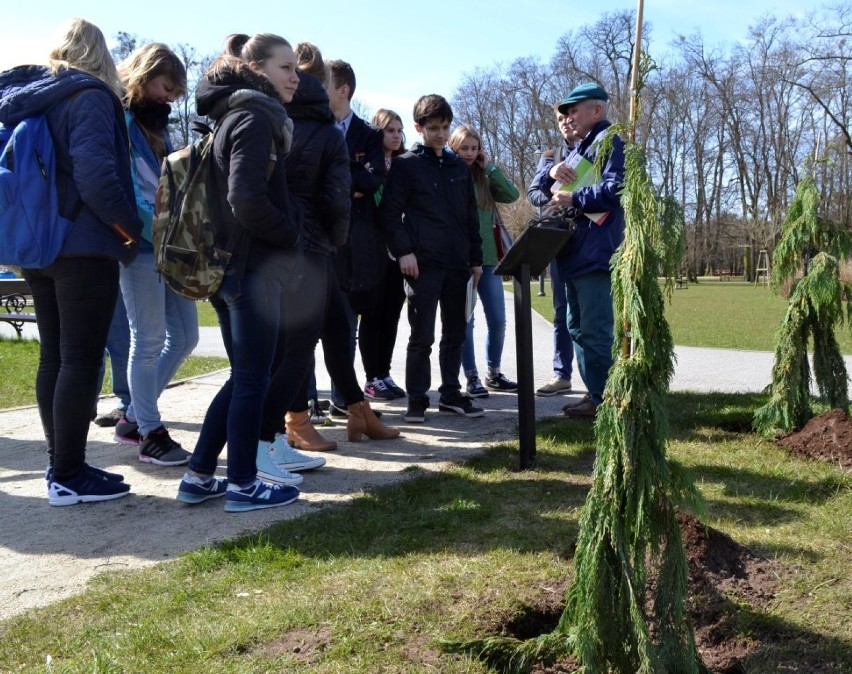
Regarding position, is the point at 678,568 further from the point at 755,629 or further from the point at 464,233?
the point at 464,233

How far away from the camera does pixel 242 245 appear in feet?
13.0

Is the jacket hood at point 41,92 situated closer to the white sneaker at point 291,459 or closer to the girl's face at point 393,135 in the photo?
the white sneaker at point 291,459

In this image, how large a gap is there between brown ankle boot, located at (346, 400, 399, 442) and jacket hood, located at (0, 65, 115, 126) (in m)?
2.41

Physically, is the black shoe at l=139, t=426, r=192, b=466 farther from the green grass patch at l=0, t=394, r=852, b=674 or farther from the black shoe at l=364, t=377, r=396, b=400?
the black shoe at l=364, t=377, r=396, b=400

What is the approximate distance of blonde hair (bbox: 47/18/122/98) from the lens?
416 centimetres

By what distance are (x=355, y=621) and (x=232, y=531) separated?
3.98 feet

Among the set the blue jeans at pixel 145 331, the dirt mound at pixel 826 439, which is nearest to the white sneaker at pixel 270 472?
the blue jeans at pixel 145 331

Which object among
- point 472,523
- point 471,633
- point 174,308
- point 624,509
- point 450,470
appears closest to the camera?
point 624,509

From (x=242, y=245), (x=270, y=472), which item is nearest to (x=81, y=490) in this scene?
(x=270, y=472)

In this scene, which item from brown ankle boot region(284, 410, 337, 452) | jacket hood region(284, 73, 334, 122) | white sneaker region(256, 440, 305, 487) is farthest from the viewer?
brown ankle boot region(284, 410, 337, 452)

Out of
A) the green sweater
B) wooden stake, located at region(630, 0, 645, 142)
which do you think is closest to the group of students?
the green sweater

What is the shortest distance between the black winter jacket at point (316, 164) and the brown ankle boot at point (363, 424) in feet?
4.20

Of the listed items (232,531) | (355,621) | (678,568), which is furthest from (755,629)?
(232,531)

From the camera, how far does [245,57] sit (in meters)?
4.07
